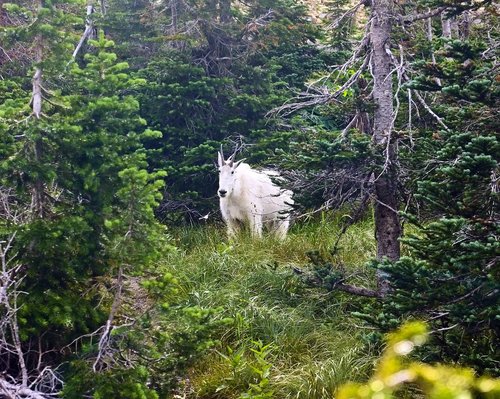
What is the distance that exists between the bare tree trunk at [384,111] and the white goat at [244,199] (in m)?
3.18

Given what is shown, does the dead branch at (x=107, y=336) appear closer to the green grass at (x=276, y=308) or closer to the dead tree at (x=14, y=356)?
the dead tree at (x=14, y=356)

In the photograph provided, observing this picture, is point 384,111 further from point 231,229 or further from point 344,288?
point 231,229

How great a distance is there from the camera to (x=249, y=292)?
8297 millimetres

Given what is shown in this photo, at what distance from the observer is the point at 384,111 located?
7121 mm

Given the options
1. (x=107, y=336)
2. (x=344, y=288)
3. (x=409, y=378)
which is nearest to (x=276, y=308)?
(x=344, y=288)

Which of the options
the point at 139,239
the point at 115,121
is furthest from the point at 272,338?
the point at 115,121

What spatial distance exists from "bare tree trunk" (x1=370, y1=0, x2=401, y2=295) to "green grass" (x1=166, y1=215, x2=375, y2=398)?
700 mm

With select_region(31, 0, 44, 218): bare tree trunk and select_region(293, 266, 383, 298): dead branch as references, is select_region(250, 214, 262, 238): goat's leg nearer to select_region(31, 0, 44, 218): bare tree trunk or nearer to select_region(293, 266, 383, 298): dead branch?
select_region(293, 266, 383, 298): dead branch

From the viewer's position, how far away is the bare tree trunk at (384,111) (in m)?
7.05

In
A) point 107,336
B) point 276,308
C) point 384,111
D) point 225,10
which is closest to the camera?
point 107,336

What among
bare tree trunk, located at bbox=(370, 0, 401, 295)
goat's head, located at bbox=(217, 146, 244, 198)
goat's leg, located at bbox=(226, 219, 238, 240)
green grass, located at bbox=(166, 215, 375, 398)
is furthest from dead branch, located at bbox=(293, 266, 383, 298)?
goat's head, located at bbox=(217, 146, 244, 198)

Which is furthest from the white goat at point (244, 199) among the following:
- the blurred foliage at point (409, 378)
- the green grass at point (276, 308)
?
the blurred foliage at point (409, 378)

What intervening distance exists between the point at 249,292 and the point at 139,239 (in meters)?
2.97

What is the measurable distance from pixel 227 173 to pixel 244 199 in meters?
0.55
